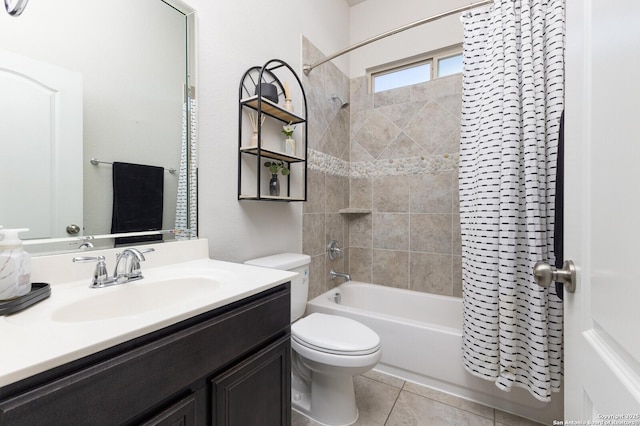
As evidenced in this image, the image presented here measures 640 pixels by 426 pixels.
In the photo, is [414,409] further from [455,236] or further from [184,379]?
[184,379]

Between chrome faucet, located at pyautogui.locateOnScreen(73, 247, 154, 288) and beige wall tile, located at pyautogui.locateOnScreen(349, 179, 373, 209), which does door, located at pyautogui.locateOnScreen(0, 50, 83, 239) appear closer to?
chrome faucet, located at pyautogui.locateOnScreen(73, 247, 154, 288)

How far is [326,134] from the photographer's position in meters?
2.37

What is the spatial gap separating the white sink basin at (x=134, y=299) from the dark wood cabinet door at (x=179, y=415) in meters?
0.23

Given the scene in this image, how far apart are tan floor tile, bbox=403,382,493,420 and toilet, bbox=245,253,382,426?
0.45 meters

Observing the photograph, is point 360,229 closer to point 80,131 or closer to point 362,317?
point 362,317

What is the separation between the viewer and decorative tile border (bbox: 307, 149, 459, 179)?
2258mm

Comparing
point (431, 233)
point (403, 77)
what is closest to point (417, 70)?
point (403, 77)

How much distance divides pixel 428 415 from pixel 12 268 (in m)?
1.82

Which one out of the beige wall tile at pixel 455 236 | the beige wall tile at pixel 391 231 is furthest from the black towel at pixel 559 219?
the beige wall tile at pixel 391 231

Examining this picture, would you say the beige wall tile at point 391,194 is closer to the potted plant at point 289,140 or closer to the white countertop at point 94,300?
the potted plant at point 289,140

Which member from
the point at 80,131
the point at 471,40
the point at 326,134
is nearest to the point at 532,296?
the point at 471,40

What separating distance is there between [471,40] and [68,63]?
188 centimetres

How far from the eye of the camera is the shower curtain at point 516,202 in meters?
1.34

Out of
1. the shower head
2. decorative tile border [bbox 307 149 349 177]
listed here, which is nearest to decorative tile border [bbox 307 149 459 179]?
decorative tile border [bbox 307 149 349 177]
